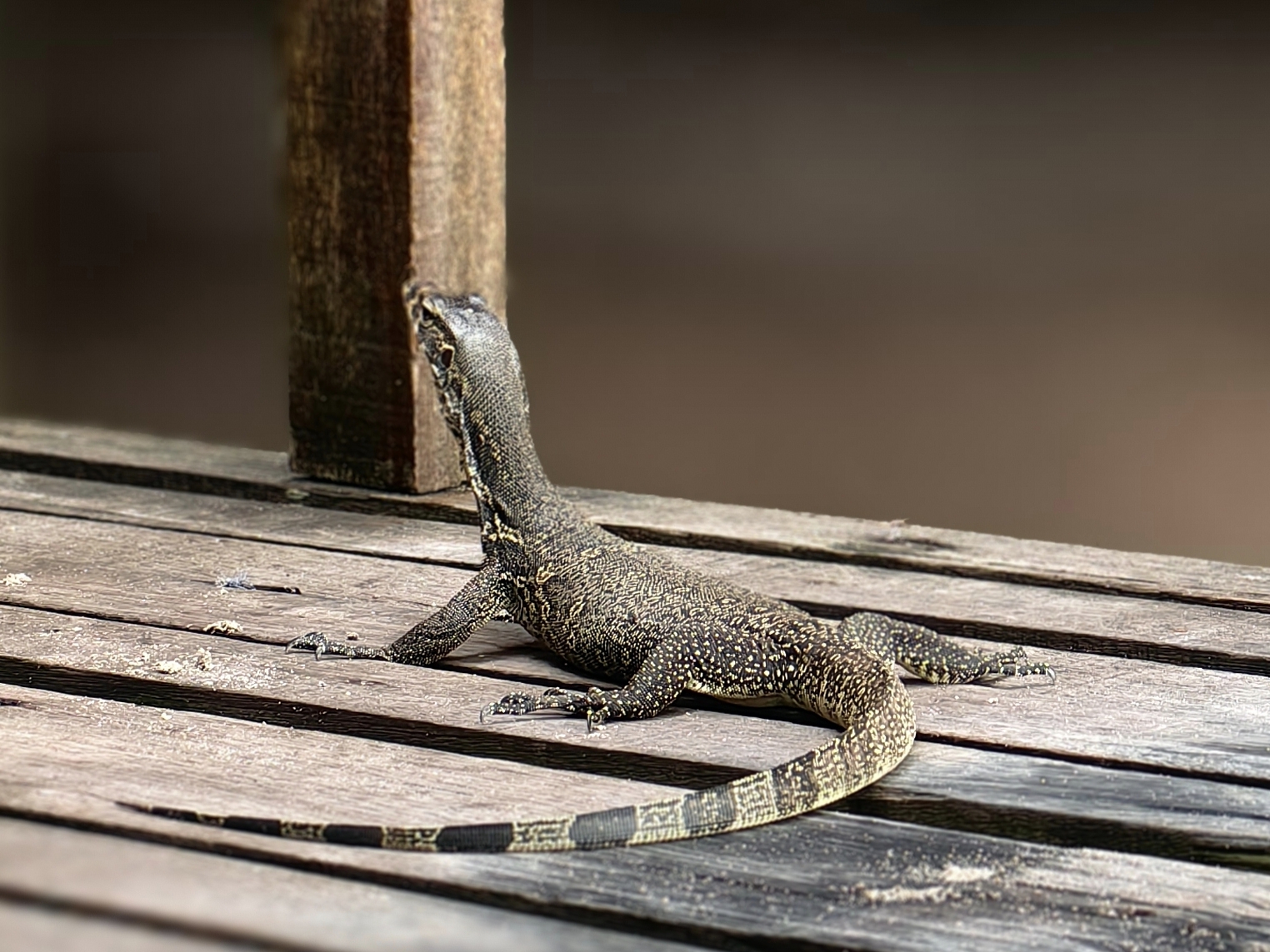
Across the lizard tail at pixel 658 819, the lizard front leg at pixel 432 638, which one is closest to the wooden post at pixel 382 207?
the lizard front leg at pixel 432 638

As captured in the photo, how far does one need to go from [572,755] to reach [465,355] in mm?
1007

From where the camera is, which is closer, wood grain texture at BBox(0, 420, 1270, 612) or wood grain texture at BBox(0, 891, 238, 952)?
wood grain texture at BBox(0, 891, 238, 952)

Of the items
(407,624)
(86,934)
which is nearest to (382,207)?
(407,624)

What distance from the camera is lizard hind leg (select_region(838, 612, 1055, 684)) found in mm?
3596

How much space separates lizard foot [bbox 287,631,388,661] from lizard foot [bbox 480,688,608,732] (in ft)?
1.27

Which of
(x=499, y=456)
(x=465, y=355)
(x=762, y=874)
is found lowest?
(x=762, y=874)

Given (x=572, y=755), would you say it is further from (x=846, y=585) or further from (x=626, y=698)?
(x=846, y=585)

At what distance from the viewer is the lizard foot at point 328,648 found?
365cm

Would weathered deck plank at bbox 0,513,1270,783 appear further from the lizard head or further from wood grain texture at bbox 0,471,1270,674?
the lizard head

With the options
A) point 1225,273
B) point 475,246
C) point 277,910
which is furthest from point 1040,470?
point 277,910

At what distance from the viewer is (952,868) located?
8.98 ft

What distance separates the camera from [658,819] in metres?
2.80

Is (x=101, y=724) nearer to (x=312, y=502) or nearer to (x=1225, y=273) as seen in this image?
(x=312, y=502)

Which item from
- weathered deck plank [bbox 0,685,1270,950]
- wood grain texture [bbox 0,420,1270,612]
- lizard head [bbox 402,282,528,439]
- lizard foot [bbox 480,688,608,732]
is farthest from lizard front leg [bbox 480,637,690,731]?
wood grain texture [bbox 0,420,1270,612]
